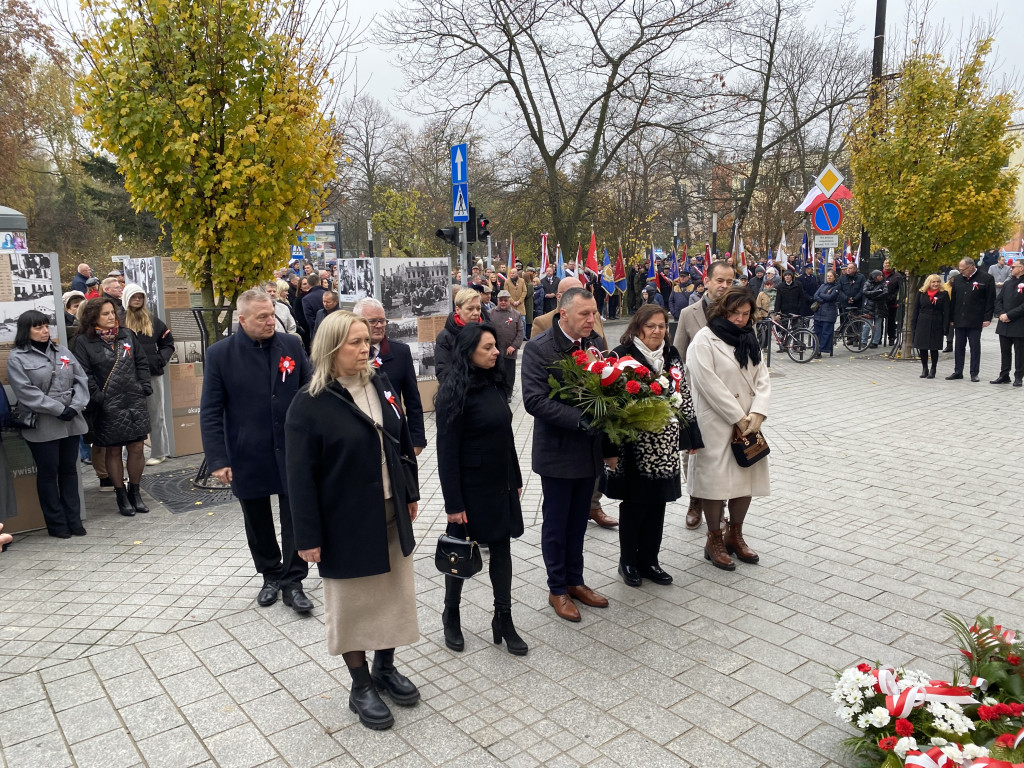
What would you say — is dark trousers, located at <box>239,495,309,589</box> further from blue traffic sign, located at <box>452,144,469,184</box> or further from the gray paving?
blue traffic sign, located at <box>452,144,469,184</box>

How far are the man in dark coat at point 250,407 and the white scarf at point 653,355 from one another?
2.24m

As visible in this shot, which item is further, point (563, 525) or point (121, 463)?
point (121, 463)

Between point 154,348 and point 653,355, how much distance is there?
584 centimetres

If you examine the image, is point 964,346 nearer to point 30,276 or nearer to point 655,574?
point 655,574

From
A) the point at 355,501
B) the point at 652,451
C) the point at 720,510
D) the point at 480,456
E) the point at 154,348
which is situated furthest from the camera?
the point at 154,348

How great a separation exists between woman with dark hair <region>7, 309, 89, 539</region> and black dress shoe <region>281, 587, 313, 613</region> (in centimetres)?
267

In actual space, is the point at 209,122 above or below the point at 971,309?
above

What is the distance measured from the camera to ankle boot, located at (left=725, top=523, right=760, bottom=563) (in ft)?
18.3

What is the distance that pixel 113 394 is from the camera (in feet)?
22.9

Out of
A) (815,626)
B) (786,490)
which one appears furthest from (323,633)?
(786,490)

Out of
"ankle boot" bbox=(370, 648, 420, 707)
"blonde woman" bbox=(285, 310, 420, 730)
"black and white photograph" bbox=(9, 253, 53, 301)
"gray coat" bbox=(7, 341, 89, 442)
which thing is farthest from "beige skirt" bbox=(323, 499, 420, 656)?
"black and white photograph" bbox=(9, 253, 53, 301)

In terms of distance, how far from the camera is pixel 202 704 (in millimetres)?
3867

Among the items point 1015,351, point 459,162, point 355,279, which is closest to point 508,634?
point 355,279

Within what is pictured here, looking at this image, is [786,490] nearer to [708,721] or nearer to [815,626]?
[815,626]
